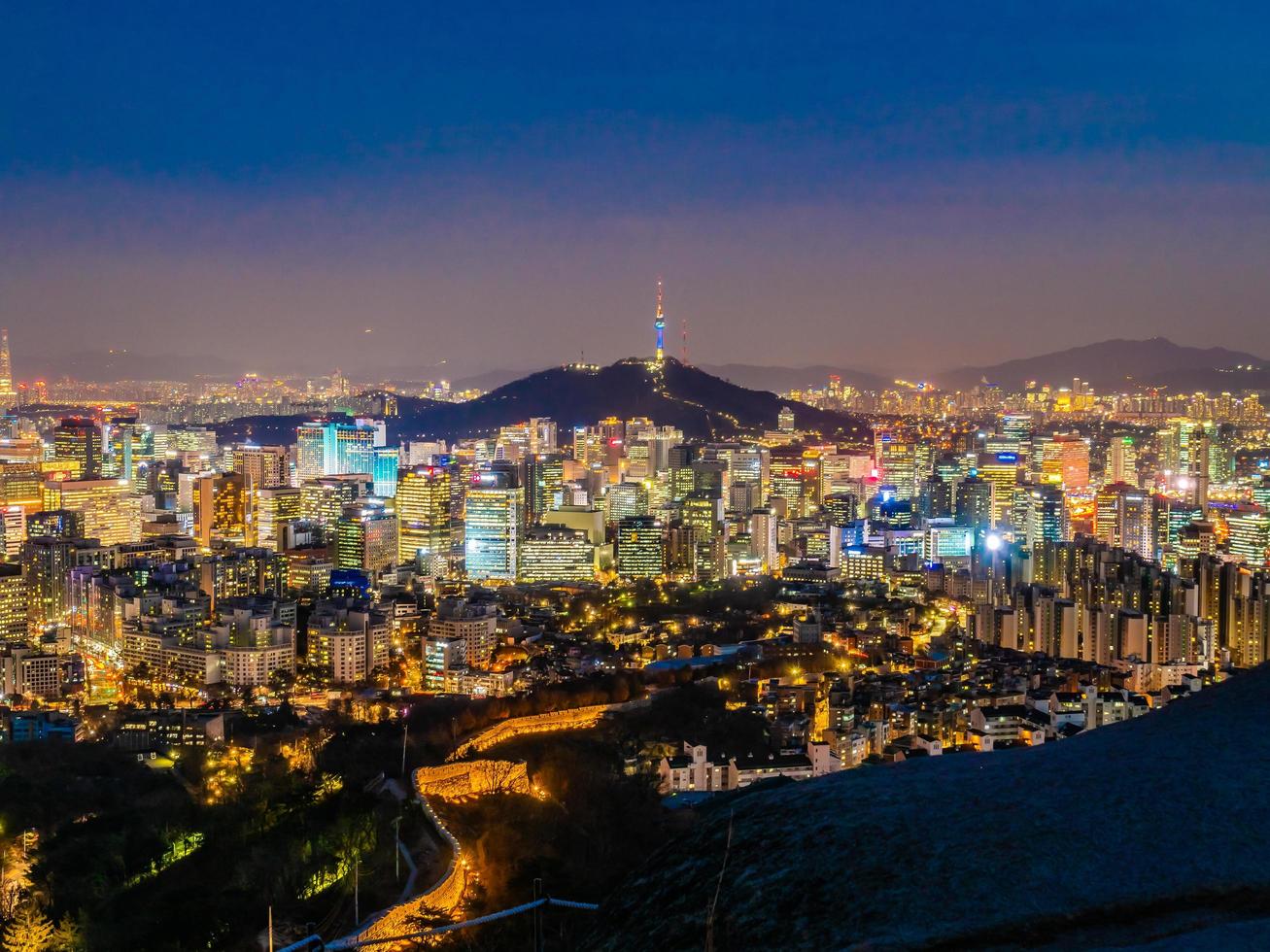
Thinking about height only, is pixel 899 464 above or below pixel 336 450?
below

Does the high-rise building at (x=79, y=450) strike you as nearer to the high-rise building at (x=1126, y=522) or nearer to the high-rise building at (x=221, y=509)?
the high-rise building at (x=221, y=509)

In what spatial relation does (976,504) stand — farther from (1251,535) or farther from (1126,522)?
(1251,535)

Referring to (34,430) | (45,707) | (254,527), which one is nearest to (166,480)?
(254,527)

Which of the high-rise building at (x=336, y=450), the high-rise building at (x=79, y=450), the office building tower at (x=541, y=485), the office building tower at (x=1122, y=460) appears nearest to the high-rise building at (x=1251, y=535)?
the office building tower at (x=1122, y=460)

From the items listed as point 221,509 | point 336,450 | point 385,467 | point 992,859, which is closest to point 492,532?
point 221,509

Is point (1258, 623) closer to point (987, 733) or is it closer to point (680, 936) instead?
point (987, 733)
